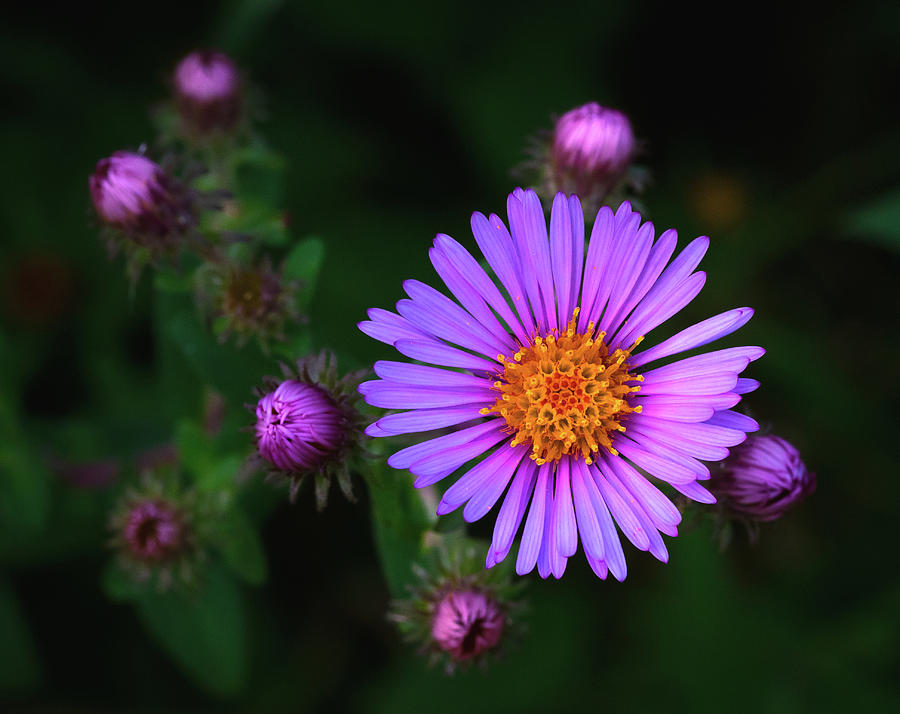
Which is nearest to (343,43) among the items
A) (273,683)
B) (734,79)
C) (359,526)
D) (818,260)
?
(734,79)

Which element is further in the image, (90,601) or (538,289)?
(90,601)

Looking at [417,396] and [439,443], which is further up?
[417,396]

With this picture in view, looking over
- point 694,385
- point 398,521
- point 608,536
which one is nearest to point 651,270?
point 694,385

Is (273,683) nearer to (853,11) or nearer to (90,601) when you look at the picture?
(90,601)

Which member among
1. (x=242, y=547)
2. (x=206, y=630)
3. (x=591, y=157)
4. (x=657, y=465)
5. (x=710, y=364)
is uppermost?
(x=591, y=157)

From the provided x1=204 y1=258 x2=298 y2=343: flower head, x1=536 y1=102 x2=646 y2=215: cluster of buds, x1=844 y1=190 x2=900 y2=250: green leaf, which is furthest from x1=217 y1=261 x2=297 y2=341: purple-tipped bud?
x1=844 y1=190 x2=900 y2=250: green leaf

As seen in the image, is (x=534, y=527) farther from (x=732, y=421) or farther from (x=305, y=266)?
(x=305, y=266)
